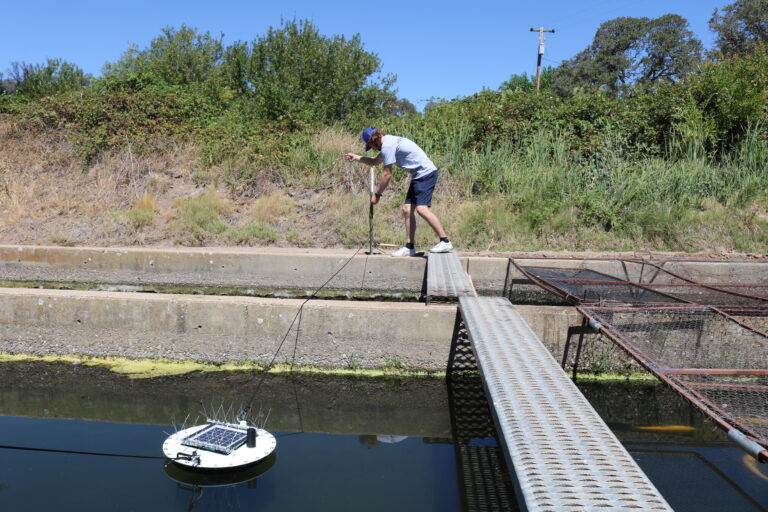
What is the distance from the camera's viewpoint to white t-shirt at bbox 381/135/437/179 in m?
7.20

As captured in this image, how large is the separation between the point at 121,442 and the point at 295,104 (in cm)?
1129

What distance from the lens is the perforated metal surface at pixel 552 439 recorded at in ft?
7.90

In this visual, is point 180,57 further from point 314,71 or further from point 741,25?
point 741,25

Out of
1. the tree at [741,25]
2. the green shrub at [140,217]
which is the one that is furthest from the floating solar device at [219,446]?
the tree at [741,25]

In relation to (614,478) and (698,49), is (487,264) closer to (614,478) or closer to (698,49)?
(614,478)

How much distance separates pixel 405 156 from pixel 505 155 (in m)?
4.91

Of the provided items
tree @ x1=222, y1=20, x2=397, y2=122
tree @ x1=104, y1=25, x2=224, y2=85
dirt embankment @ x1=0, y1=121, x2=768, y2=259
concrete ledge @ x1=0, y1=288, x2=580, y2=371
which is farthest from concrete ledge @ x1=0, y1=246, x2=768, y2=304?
tree @ x1=104, y1=25, x2=224, y2=85

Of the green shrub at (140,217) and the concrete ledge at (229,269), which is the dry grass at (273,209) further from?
the concrete ledge at (229,269)

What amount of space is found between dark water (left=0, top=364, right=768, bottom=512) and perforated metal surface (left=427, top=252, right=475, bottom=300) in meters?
0.78

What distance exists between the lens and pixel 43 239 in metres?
10.5

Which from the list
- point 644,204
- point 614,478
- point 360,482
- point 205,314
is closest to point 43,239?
point 205,314

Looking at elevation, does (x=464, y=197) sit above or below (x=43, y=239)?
above

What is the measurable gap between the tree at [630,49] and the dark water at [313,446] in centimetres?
4052

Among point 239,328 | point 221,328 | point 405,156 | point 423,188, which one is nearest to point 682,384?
point 239,328
